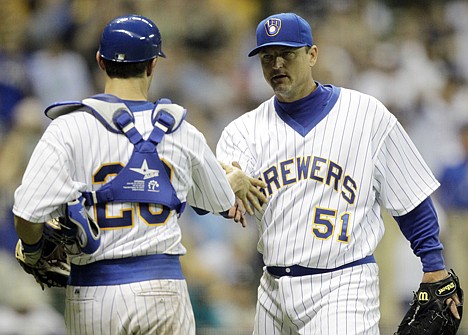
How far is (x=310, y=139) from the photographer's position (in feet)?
14.6

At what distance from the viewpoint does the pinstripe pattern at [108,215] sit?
3.54 m

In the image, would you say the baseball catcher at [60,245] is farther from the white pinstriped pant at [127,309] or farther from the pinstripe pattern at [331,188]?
the pinstripe pattern at [331,188]

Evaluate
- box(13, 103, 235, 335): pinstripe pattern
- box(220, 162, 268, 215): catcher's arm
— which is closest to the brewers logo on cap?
box(220, 162, 268, 215): catcher's arm

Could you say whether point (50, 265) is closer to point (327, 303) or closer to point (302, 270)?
point (302, 270)

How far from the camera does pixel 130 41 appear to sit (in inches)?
149

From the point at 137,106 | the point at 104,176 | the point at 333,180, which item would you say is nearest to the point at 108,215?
the point at 104,176

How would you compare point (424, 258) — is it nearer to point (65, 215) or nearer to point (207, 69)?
point (65, 215)

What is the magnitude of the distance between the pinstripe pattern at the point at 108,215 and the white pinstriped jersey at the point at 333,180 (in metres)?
0.70

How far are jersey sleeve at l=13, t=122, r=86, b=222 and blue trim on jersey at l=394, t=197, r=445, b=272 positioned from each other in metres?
1.70

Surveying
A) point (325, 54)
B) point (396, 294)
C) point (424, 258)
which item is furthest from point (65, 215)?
point (325, 54)

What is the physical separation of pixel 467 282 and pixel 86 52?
3.76m

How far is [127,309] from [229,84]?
197 inches

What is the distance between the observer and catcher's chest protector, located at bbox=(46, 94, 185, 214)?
367cm

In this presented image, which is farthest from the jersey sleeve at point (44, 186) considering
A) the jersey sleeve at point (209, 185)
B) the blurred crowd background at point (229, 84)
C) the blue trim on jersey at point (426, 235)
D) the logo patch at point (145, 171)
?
the blurred crowd background at point (229, 84)
